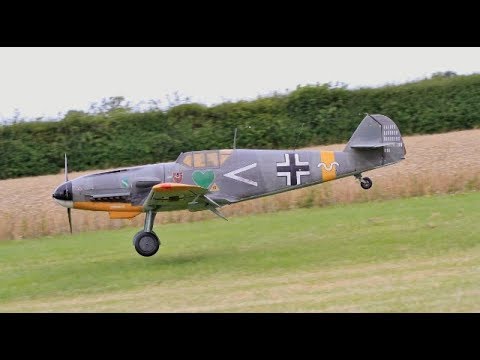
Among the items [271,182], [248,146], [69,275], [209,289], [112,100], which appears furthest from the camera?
[112,100]

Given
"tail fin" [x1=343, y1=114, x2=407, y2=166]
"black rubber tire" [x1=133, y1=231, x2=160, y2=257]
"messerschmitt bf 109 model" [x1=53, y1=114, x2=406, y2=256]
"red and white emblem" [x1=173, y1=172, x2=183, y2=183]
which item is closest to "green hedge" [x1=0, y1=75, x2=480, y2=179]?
"tail fin" [x1=343, y1=114, x2=407, y2=166]

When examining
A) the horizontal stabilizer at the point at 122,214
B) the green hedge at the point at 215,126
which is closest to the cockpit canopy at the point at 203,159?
the horizontal stabilizer at the point at 122,214

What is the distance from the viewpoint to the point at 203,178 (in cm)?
1739

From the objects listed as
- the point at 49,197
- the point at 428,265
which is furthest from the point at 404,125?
the point at 428,265

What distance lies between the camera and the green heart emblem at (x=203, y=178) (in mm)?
17344

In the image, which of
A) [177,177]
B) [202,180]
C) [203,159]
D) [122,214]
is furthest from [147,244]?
[203,159]

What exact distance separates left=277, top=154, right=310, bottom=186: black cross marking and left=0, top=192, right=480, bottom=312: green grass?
56.9 inches

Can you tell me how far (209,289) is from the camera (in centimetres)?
1431

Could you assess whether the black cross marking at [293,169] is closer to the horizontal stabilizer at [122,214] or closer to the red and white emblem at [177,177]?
the red and white emblem at [177,177]

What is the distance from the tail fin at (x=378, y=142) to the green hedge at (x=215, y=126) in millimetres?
13561

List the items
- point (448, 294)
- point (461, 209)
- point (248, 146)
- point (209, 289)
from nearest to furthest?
point (448, 294) → point (209, 289) → point (461, 209) → point (248, 146)

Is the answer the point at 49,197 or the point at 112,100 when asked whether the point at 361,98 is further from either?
the point at 49,197

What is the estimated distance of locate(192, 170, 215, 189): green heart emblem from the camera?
17.3 metres

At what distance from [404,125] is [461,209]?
13996mm
